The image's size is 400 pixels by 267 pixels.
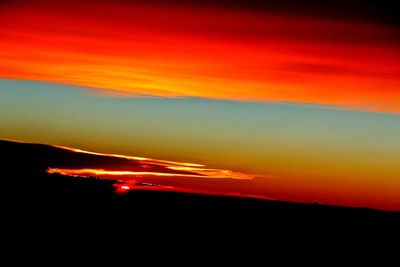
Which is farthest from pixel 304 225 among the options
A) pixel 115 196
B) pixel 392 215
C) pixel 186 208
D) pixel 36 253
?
pixel 36 253

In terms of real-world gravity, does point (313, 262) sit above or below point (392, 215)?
below

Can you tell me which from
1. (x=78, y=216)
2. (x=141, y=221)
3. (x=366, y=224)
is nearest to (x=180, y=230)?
(x=141, y=221)

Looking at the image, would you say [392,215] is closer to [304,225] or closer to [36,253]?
[304,225]

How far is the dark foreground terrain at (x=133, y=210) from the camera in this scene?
19906 mm

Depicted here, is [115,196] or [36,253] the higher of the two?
[115,196]

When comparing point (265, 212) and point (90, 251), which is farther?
point (265, 212)

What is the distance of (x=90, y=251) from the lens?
15.6 meters

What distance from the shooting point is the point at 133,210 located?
2264 cm

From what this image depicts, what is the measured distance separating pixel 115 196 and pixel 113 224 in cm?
553

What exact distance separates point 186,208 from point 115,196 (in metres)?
2.12

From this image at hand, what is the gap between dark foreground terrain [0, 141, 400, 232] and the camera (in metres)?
19.9

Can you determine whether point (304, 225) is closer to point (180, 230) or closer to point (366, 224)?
point (366, 224)

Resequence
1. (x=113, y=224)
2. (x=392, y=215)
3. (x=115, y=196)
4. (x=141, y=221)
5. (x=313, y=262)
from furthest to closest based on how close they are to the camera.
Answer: (x=392, y=215)
(x=115, y=196)
(x=141, y=221)
(x=113, y=224)
(x=313, y=262)

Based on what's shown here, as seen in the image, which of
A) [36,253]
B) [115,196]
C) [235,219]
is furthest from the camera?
[115,196]
